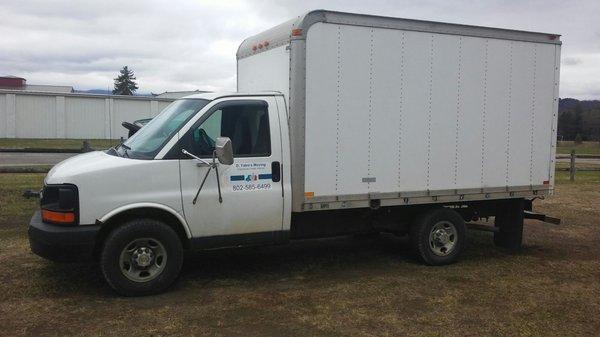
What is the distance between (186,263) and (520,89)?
4.89m

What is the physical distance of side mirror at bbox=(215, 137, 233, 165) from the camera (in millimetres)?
5477

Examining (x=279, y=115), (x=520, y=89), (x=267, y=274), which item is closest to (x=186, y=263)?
(x=267, y=274)

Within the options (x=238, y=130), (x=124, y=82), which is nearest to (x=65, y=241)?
(x=238, y=130)

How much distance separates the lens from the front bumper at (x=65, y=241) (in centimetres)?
544

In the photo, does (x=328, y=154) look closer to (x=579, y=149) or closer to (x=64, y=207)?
(x=64, y=207)

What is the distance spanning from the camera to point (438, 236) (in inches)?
289

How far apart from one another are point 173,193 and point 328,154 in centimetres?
176

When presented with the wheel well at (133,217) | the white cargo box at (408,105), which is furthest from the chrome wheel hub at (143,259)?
the white cargo box at (408,105)

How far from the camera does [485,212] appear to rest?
7.95 metres

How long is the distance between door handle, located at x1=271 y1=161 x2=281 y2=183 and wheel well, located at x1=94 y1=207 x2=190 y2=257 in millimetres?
1106

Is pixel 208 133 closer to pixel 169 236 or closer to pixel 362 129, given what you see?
pixel 169 236

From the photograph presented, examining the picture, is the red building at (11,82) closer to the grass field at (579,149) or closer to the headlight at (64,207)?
the grass field at (579,149)

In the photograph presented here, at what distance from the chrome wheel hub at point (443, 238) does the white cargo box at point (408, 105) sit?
0.44 metres

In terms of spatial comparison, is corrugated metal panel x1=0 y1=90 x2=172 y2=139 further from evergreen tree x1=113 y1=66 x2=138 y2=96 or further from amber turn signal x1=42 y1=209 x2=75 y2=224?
evergreen tree x1=113 y1=66 x2=138 y2=96
